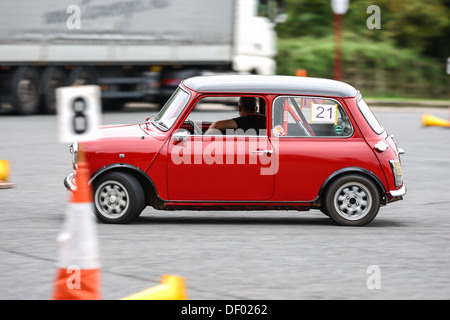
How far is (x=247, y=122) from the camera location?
9930 millimetres

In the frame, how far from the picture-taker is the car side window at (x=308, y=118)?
9.83m

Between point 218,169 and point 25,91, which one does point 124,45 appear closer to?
point 25,91

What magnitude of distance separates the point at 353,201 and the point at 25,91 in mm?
16062

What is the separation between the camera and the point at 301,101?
9859 mm

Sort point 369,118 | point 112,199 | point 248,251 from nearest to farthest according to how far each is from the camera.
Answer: point 248,251 → point 112,199 → point 369,118

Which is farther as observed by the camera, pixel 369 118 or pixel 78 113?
pixel 369 118

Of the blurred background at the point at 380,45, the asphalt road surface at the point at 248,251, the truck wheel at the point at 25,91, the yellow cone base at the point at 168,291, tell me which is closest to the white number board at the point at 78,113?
the asphalt road surface at the point at 248,251

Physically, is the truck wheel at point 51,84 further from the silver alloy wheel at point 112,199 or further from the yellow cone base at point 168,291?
the yellow cone base at point 168,291

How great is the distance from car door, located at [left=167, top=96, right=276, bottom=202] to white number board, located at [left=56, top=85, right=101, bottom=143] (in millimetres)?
3130

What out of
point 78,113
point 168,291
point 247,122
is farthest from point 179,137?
point 168,291

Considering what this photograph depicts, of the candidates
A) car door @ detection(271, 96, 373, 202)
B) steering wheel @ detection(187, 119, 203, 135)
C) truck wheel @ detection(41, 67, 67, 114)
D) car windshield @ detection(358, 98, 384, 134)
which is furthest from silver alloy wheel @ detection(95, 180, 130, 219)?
truck wheel @ detection(41, 67, 67, 114)

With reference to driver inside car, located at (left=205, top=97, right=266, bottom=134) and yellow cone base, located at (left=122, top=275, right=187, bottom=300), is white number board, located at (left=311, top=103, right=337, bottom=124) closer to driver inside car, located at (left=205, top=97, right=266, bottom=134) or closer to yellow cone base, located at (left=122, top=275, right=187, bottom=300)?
driver inside car, located at (left=205, top=97, right=266, bottom=134)
